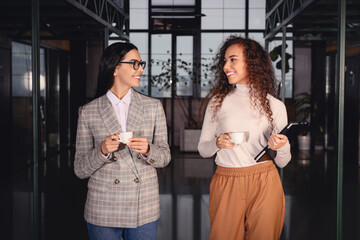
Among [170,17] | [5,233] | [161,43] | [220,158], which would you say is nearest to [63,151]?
[161,43]

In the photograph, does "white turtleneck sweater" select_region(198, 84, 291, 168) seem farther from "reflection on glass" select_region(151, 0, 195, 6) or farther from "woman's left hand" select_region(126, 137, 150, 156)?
"reflection on glass" select_region(151, 0, 195, 6)

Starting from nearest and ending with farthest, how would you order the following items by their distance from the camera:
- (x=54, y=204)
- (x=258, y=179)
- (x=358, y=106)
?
(x=258, y=179)
(x=54, y=204)
(x=358, y=106)

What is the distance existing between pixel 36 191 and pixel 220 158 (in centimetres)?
144

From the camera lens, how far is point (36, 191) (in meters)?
2.74

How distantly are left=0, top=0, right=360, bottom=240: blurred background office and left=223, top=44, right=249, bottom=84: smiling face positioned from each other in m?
0.41

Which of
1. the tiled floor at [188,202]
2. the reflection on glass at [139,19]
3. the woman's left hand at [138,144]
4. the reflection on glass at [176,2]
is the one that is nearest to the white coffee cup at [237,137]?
the woman's left hand at [138,144]

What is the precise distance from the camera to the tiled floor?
150 inches

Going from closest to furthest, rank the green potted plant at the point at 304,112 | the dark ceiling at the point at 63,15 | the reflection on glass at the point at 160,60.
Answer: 1. the dark ceiling at the point at 63,15
2. the green potted plant at the point at 304,112
3. the reflection on glass at the point at 160,60

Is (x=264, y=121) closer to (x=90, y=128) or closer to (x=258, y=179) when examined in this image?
(x=258, y=179)

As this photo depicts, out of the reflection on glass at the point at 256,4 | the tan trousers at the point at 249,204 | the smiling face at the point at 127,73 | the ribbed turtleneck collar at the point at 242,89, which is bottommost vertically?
the tan trousers at the point at 249,204

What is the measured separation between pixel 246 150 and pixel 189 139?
7.09 m

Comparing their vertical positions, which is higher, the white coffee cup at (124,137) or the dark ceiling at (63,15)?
the dark ceiling at (63,15)

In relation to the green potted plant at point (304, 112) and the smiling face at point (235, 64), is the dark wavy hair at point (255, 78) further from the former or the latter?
the green potted plant at point (304, 112)

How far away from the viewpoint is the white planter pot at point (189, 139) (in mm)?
8969
